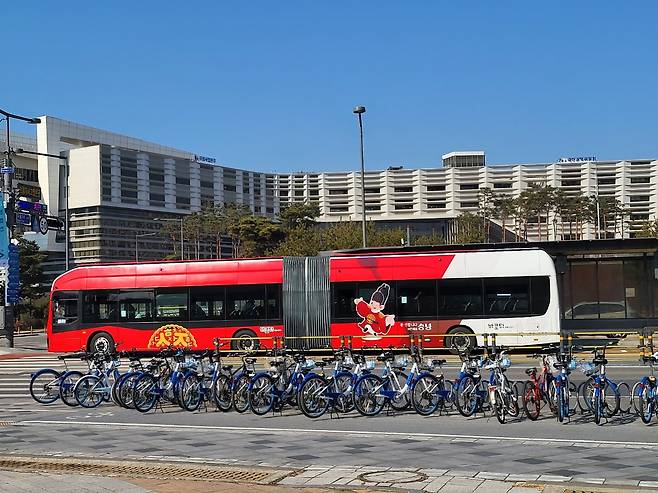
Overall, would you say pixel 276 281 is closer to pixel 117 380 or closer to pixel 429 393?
pixel 117 380

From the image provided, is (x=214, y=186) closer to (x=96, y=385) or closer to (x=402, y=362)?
(x=96, y=385)

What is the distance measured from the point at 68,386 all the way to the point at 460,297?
1462 cm

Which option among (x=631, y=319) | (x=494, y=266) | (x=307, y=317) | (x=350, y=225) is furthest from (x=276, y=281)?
(x=350, y=225)

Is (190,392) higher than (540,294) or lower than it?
lower

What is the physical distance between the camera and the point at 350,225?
245 ft

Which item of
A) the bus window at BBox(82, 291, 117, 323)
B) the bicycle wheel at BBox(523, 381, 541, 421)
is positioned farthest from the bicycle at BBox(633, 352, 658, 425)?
the bus window at BBox(82, 291, 117, 323)

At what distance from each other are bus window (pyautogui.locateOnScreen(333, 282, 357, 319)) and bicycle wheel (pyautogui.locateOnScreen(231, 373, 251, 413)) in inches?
529

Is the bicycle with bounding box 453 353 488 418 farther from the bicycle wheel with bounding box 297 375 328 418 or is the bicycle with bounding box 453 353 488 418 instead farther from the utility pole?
the utility pole

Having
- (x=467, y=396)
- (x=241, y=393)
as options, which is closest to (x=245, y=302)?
(x=241, y=393)

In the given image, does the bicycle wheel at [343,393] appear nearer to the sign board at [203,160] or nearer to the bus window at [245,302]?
the bus window at [245,302]

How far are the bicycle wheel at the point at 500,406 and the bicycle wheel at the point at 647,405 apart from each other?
2.13 m

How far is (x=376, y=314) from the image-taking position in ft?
96.1

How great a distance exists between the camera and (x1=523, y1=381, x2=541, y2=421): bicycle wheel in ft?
46.8

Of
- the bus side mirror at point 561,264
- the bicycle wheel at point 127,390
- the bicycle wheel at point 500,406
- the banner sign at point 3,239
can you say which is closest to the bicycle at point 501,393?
the bicycle wheel at point 500,406
